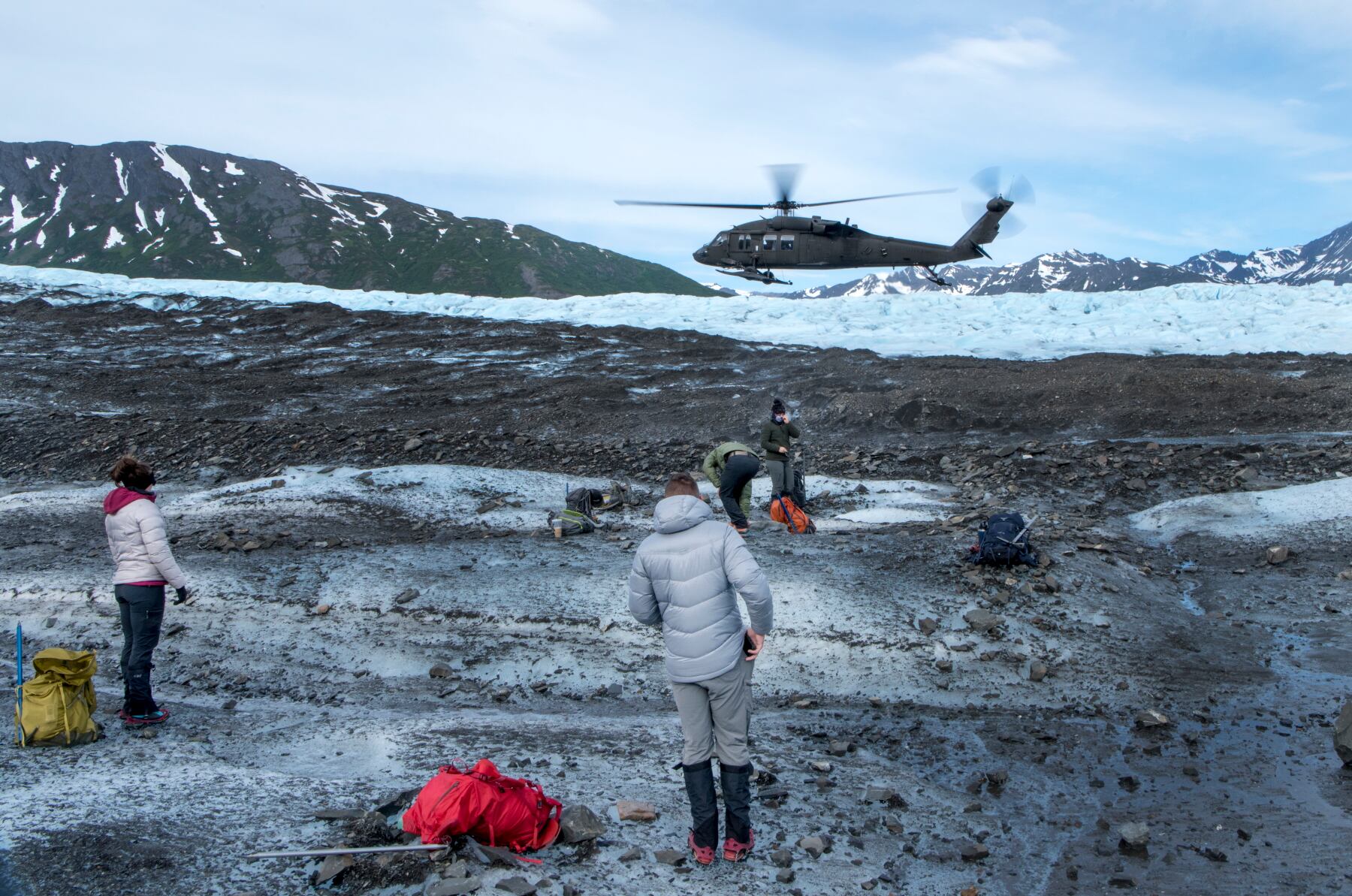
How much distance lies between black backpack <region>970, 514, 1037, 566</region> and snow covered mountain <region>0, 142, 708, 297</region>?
379 feet

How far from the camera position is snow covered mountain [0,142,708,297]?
120625mm

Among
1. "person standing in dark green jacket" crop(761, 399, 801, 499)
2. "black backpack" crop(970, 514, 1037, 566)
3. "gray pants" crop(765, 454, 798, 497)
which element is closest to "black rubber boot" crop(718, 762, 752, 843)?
"black backpack" crop(970, 514, 1037, 566)

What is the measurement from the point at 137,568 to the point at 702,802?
13.7ft

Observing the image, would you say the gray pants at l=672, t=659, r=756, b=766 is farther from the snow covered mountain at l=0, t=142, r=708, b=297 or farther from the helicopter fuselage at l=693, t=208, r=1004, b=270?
the snow covered mountain at l=0, t=142, r=708, b=297

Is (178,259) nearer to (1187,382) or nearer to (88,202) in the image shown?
(88,202)

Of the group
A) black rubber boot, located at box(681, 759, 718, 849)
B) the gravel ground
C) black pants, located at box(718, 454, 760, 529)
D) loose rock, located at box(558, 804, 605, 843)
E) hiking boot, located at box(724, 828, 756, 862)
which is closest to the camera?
black rubber boot, located at box(681, 759, 718, 849)

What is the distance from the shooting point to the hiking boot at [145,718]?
605 cm

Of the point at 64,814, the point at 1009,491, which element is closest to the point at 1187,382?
the point at 1009,491

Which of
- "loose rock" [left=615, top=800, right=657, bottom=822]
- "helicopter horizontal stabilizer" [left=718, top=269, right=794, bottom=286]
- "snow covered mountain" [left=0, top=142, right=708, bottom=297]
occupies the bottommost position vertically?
"loose rock" [left=615, top=800, right=657, bottom=822]

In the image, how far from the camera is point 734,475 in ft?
32.7

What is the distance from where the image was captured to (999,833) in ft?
16.8

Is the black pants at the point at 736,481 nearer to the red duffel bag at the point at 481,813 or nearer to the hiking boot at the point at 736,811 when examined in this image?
the hiking boot at the point at 736,811

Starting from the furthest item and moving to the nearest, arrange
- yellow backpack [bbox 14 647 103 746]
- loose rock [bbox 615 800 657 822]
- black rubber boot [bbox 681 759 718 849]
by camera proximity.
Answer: yellow backpack [bbox 14 647 103 746], loose rock [bbox 615 800 657 822], black rubber boot [bbox 681 759 718 849]

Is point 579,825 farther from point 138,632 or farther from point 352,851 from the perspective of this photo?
point 138,632
